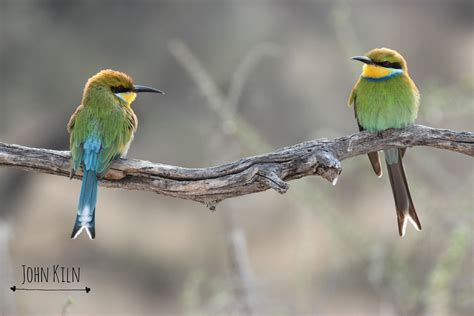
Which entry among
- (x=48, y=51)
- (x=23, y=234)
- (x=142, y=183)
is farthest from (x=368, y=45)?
(x=142, y=183)

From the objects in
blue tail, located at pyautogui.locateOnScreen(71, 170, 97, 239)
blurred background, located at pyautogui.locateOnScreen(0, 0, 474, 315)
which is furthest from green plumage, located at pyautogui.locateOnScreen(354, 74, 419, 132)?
→ blurred background, located at pyautogui.locateOnScreen(0, 0, 474, 315)

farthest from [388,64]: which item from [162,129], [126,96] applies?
[162,129]

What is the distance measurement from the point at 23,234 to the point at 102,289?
2.44 feet

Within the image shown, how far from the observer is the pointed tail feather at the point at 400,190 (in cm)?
219

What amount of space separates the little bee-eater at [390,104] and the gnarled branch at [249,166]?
53mm

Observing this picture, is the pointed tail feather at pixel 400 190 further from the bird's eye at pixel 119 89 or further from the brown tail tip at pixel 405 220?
the bird's eye at pixel 119 89

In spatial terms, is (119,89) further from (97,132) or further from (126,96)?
(97,132)

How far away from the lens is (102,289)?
17.6 feet

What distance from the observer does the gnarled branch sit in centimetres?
183

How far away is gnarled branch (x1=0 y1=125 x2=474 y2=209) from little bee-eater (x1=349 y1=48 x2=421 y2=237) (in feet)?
0.17

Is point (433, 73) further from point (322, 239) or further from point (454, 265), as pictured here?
point (454, 265)

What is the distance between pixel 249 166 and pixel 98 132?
0.45 m

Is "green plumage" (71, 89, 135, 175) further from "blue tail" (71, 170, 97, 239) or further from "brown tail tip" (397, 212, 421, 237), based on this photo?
"brown tail tip" (397, 212, 421, 237)

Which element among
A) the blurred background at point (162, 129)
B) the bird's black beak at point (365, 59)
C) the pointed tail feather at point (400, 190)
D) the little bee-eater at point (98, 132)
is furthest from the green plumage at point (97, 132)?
the blurred background at point (162, 129)
